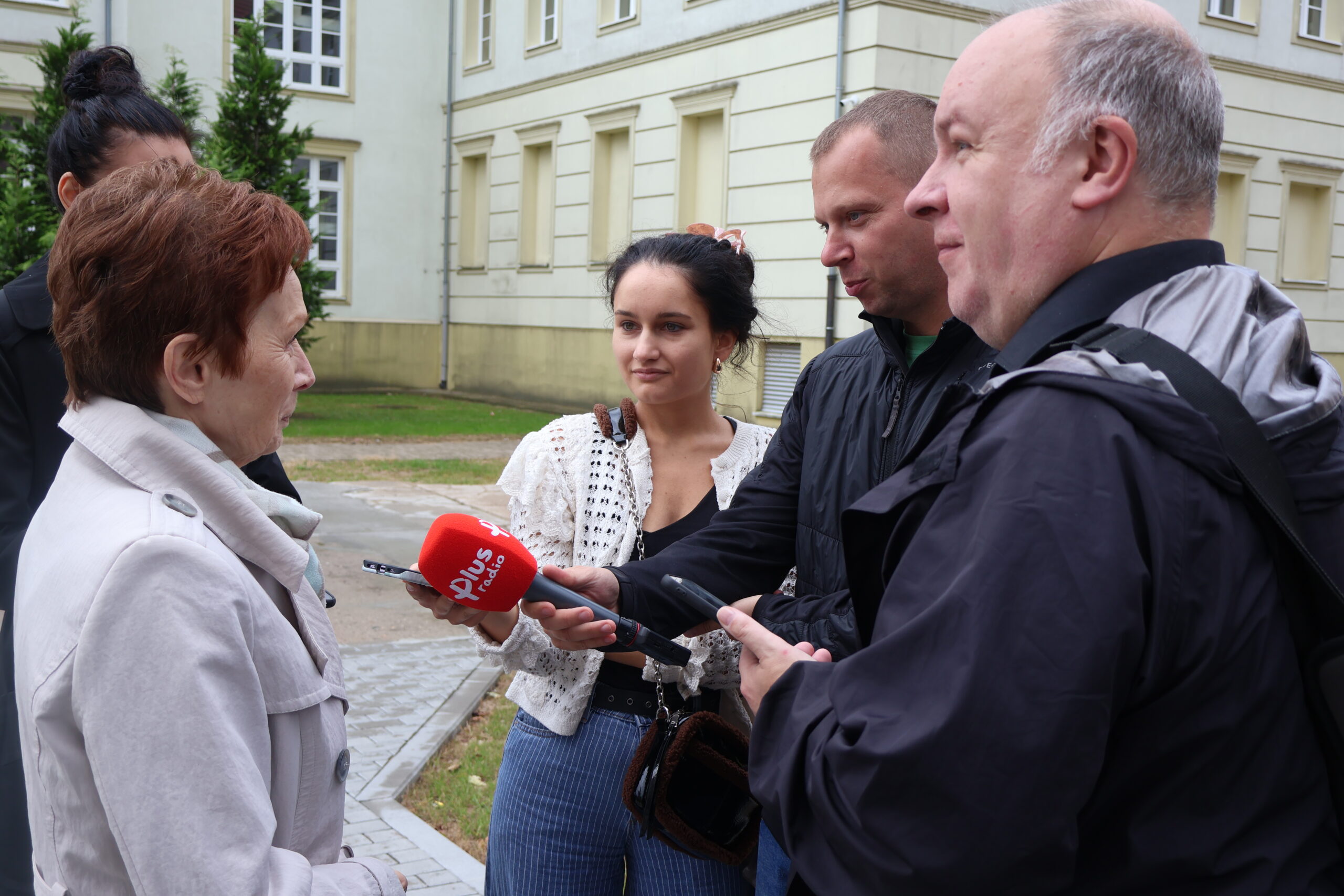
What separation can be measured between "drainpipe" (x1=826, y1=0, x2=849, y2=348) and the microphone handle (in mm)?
11916

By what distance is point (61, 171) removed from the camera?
9.87 ft

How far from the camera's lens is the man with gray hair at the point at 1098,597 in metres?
1.22

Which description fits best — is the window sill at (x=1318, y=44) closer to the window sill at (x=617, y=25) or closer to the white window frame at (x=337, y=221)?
the window sill at (x=617, y=25)

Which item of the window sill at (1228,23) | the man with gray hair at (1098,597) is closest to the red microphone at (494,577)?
the man with gray hair at (1098,597)

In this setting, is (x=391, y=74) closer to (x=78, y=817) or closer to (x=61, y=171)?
(x=61, y=171)

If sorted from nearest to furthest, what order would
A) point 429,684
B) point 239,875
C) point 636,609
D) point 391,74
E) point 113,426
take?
1. point 239,875
2. point 113,426
3. point 636,609
4. point 429,684
5. point 391,74

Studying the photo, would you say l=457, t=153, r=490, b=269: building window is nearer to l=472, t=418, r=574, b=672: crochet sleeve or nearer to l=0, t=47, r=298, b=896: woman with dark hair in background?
l=0, t=47, r=298, b=896: woman with dark hair in background

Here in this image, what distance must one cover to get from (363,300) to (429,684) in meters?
18.5

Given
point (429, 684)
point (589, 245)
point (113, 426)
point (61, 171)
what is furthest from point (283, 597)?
point (589, 245)

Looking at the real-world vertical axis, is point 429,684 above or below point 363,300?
below

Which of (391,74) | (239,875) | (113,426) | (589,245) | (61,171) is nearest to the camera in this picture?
(239,875)

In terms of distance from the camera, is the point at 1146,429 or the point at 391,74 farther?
the point at 391,74

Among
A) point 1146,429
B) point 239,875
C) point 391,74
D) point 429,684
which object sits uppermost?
point 391,74

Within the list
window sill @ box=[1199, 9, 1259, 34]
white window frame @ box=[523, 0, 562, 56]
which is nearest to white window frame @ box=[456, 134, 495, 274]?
white window frame @ box=[523, 0, 562, 56]
